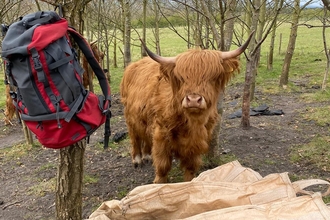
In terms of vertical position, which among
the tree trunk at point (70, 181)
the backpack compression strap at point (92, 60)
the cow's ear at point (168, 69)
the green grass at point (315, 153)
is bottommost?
the green grass at point (315, 153)

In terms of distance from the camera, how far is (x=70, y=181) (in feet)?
9.26

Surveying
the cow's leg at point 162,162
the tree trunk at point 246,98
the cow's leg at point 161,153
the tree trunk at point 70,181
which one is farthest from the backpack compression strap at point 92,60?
the tree trunk at point 246,98

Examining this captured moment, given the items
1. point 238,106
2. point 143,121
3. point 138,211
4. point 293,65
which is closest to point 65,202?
point 138,211

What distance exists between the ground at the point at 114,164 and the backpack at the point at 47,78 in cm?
206

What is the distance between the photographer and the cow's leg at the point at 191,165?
14.3 ft

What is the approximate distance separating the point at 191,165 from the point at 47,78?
8.61 feet

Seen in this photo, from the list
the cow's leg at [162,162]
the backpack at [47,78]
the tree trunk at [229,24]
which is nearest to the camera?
the backpack at [47,78]

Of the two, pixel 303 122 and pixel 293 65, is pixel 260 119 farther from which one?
pixel 293 65

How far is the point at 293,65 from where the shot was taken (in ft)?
58.4

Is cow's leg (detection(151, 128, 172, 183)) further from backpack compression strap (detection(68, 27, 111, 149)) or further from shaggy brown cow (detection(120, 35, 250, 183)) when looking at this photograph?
backpack compression strap (detection(68, 27, 111, 149))

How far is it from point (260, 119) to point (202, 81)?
4718 mm

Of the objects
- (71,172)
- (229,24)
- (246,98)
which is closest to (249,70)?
(246,98)

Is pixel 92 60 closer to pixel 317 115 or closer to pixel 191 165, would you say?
pixel 191 165

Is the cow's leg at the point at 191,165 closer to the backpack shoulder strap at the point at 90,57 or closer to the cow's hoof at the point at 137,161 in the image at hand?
the cow's hoof at the point at 137,161
